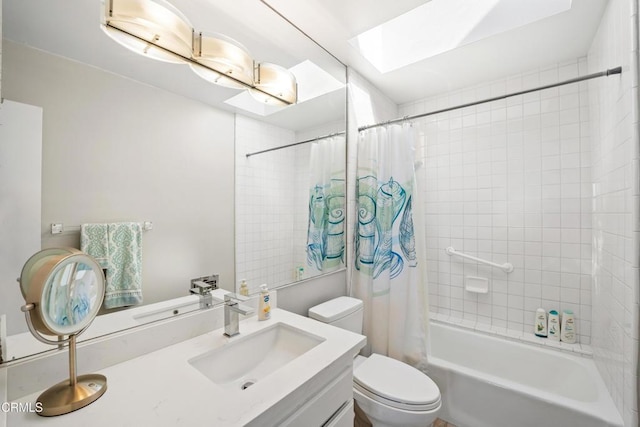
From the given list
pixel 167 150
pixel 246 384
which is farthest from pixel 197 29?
pixel 246 384

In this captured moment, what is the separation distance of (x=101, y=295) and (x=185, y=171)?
0.53m

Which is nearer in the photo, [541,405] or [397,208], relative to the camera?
[541,405]

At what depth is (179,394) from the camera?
745 mm

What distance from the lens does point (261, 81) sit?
54.9 inches

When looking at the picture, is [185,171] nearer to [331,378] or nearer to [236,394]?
[236,394]

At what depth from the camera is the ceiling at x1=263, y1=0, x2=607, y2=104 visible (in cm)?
147

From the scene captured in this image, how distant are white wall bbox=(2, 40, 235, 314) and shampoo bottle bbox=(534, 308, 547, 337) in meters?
2.21

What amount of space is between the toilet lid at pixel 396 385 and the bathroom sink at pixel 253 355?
0.52 metres

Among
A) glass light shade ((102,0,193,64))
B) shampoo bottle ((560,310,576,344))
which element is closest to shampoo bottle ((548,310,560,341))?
shampoo bottle ((560,310,576,344))

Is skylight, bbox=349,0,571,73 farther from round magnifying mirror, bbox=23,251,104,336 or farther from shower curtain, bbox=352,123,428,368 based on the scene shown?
round magnifying mirror, bbox=23,251,104,336

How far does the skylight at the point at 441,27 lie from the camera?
1.56 metres

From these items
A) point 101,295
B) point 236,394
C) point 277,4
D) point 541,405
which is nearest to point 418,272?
point 541,405

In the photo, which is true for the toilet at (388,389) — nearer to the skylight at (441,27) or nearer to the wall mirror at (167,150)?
the wall mirror at (167,150)

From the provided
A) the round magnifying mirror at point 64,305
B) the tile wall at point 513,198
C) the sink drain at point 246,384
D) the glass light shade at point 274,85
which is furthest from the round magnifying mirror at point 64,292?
the tile wall at point 513,198
